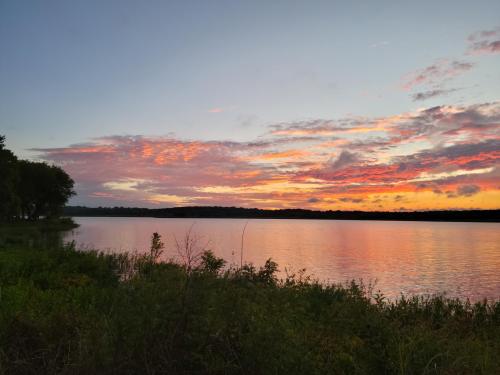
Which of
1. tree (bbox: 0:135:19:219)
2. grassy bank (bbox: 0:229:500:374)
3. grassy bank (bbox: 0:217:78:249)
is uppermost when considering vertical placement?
tree (bbox: 0:135:19:219)

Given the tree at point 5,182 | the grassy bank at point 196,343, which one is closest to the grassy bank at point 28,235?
the tree at point 5,182

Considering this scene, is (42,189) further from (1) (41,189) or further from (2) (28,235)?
(2) (28,235)

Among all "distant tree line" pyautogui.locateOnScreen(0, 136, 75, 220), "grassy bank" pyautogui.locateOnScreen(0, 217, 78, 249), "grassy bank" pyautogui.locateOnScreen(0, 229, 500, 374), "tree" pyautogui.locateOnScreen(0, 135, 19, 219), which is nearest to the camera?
"grassy bank" pyautogui.locateOnScreen(0, 229, 500, 374)

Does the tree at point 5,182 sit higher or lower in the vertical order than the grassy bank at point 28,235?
higher

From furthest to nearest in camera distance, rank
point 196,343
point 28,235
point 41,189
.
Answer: point 41,189 → point 28,235 → point 196,343

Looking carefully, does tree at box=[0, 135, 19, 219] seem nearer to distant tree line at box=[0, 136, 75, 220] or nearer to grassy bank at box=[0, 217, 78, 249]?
grassy bank at box=[0, 217, 78, 249]

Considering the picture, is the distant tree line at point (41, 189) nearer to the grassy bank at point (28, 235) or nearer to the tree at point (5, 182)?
the grassy bank at point (28, 235)

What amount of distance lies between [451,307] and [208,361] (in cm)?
1596

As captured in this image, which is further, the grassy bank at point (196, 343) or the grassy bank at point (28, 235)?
the grassy bank at point (28, 235)

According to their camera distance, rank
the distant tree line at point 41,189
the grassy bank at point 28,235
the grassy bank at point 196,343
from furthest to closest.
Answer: the distant tree line at point 41,189
the grassy bank at point 28,235
the grassy bank at point 196,343

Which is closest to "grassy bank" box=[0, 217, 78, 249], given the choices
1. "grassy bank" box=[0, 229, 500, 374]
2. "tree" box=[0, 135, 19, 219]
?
"tree" box=[0, 135, 19, 219]

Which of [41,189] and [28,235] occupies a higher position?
[41,189]

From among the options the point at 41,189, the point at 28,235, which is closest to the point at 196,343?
the point at 28,235

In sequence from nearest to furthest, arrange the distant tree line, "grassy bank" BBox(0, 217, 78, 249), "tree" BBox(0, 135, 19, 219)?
1. "grassy bank" BBox(0, 217, 78, 249)
2. "tree" BBox(0, 135, 19, 219)
3. the distant tree line
